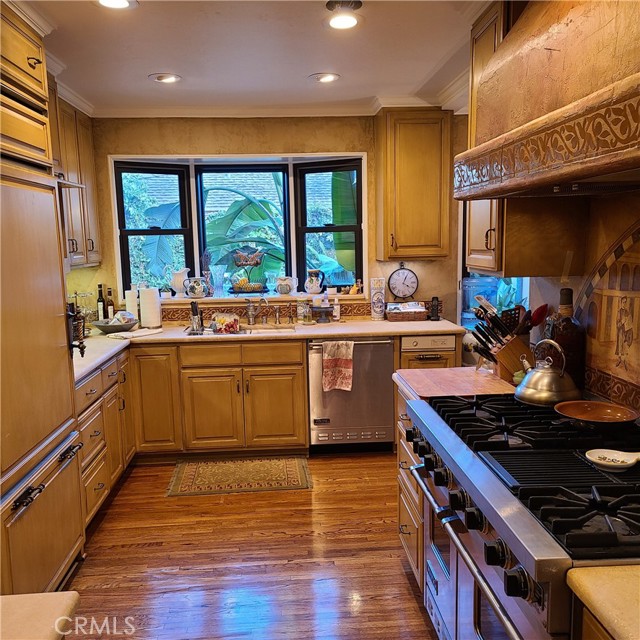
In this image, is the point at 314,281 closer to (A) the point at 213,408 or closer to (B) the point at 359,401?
(B) the point at 359,401

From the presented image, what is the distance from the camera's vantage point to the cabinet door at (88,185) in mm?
3854

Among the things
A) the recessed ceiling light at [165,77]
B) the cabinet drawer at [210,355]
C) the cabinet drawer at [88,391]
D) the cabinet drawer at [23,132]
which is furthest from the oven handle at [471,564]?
the recessed ceiling light at [165,77]

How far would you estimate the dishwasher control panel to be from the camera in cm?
392

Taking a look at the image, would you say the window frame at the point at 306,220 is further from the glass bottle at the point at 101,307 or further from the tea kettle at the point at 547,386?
the tea kettle at the point at 547,386

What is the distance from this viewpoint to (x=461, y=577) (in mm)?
1646

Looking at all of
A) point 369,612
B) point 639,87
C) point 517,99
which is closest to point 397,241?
point 517,99

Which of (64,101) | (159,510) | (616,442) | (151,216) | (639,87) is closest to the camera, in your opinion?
(639,87)

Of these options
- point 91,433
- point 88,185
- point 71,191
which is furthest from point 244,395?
point 88,185

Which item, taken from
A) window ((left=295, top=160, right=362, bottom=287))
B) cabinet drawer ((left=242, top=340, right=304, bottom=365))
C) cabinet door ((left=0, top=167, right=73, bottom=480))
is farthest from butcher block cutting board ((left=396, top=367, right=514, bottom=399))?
window ((left=295, top=160, right=362, bottom=287))

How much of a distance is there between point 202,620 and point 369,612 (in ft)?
2.30

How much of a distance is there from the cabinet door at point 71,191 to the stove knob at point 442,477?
2.80 metres

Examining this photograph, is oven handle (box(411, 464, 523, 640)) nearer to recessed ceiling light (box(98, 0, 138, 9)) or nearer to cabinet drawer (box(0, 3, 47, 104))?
cabinet drawer (box(0, 3, 47, 104))

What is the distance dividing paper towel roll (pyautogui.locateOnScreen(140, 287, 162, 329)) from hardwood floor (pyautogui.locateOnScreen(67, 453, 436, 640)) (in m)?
1.18

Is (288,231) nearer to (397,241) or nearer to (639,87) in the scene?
(397,241)
